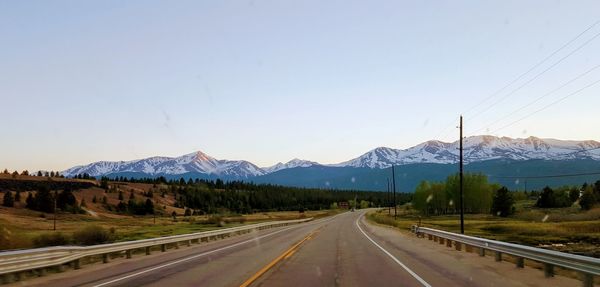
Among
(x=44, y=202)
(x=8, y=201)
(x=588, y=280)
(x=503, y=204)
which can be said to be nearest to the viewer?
(x=588, y=280)

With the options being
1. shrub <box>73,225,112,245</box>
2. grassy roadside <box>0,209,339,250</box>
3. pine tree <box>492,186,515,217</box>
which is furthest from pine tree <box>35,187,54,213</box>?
pine tree <box>492,186,515,217</box>

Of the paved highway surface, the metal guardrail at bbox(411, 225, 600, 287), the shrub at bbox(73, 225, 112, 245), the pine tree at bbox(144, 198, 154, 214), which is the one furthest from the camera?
the pine tree at bbox(144, 198, 154, 214)

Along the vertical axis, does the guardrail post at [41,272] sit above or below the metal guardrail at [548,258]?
below

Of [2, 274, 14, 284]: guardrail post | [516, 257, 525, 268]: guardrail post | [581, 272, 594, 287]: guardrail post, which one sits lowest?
[2, 274, 14, 284]: guardrail post

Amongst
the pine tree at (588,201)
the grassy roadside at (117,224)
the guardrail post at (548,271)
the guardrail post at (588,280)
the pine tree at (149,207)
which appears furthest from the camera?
the pine tree at (149,207)

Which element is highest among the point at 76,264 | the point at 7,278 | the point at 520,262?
the point at 520,262

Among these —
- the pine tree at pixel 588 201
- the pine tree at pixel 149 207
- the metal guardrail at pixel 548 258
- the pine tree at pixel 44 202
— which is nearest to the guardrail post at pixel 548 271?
the metal guardrail at pixel 548 258

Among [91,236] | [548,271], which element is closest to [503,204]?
[91,236]

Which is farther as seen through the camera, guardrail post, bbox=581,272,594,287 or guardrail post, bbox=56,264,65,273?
guardrail post, bbox=56,264,65,273

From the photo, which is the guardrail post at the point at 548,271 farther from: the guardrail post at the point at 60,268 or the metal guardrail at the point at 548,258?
the guardrail post at the point at 60,268

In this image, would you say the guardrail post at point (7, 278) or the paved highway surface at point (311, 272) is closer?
the paved highway surface at point (311, 272)

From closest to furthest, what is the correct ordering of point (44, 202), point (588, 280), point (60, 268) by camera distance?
1. point (588, 280)
2. point (60, 268)
3. point (44, 202)

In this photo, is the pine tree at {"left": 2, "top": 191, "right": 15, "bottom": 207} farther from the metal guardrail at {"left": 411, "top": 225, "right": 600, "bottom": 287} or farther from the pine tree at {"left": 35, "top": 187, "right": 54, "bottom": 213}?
the metal guardrail at {"left": 411, "top": 225, "right": 600, "bottom": 287}

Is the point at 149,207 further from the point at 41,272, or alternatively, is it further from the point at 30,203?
the point at 41,272
